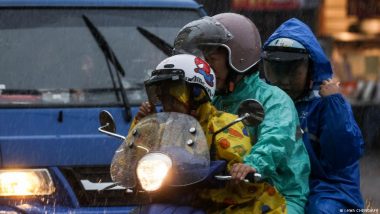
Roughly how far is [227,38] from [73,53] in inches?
92.8

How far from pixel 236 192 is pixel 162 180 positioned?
453 millimetres

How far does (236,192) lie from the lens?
4172 mm

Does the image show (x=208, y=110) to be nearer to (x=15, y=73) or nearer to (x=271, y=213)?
(x=271, y=213)

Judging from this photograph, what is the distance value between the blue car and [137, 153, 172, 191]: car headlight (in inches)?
85.3

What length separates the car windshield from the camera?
22.0 ft

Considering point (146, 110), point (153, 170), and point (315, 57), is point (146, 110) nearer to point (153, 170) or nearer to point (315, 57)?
point (153, 170)

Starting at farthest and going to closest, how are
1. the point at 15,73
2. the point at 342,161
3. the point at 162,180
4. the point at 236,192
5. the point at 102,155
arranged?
the point at 15,73 → the point at 102,155 → the point at 342,161 → the point at 236,192 → the point at 162,180

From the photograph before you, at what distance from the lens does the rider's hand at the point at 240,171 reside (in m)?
3.90

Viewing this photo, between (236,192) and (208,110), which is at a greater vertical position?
(208,110)

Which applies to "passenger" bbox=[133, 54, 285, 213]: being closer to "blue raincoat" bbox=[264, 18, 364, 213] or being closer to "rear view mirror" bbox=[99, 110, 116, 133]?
"rear view mirror" bbox=[99, 110, 116, 133]

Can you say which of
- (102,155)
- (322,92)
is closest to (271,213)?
(322,92)

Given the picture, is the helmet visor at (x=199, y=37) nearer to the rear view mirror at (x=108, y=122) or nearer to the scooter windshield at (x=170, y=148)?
the rear view mirror at (x=108, y=122)

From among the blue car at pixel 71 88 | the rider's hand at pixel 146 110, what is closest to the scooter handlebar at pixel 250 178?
the rider's hand at pixel 146 110

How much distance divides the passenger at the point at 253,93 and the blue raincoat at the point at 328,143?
0.23 m
